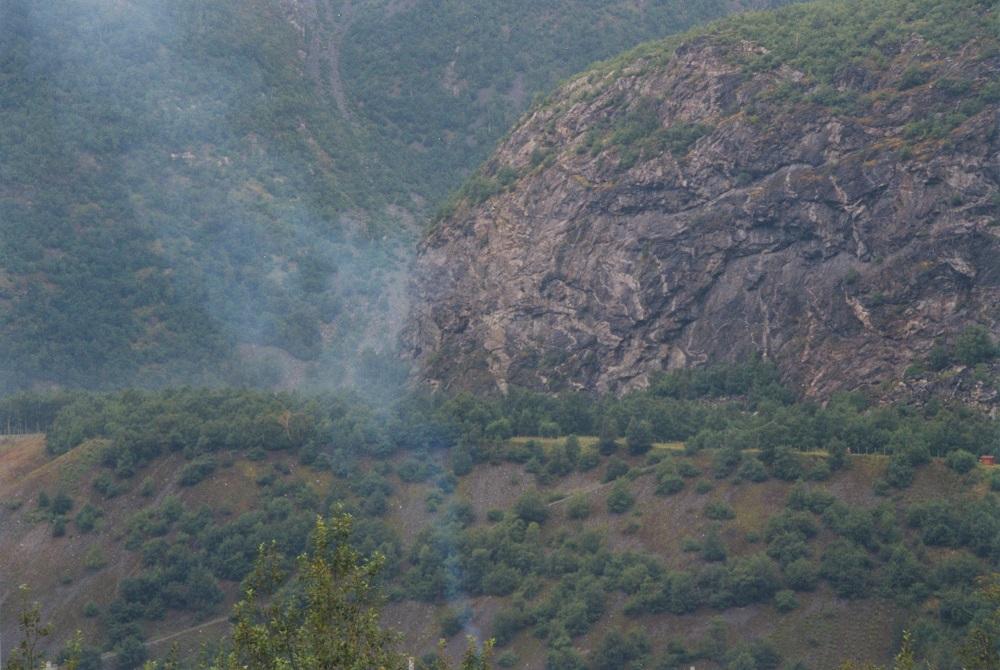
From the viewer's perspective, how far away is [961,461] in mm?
104188

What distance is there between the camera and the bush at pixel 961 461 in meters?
104

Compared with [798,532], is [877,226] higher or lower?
higher

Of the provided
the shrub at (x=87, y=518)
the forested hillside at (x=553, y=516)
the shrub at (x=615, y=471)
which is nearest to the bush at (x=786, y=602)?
the forested hillside at (x=553, y=516)

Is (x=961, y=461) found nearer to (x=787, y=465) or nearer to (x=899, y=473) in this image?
(x=899, y=473)

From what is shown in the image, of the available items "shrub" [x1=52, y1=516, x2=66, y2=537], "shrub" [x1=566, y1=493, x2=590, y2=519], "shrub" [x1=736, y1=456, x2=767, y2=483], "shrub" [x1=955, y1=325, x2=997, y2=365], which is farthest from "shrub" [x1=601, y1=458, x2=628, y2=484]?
"shrub" [x1=52, y1=516, x2=66, y2=537]

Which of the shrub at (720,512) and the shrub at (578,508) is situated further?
the shrub at (578,508)

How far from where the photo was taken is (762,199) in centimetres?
13238

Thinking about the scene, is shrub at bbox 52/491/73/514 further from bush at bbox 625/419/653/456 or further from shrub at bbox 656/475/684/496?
shrub at bbox 656/475/684/496

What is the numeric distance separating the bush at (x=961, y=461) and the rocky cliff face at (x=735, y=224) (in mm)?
14772

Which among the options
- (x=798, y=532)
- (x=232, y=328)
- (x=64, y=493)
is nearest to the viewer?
(x=798, y=532)

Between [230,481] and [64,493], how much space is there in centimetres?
1264

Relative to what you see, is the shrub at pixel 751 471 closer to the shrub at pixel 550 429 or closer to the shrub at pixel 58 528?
the shrub at pixel 550 429

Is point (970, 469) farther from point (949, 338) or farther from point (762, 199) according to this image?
point (762, 199)

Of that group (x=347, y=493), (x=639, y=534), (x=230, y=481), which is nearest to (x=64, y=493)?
(x=230, y=481)
